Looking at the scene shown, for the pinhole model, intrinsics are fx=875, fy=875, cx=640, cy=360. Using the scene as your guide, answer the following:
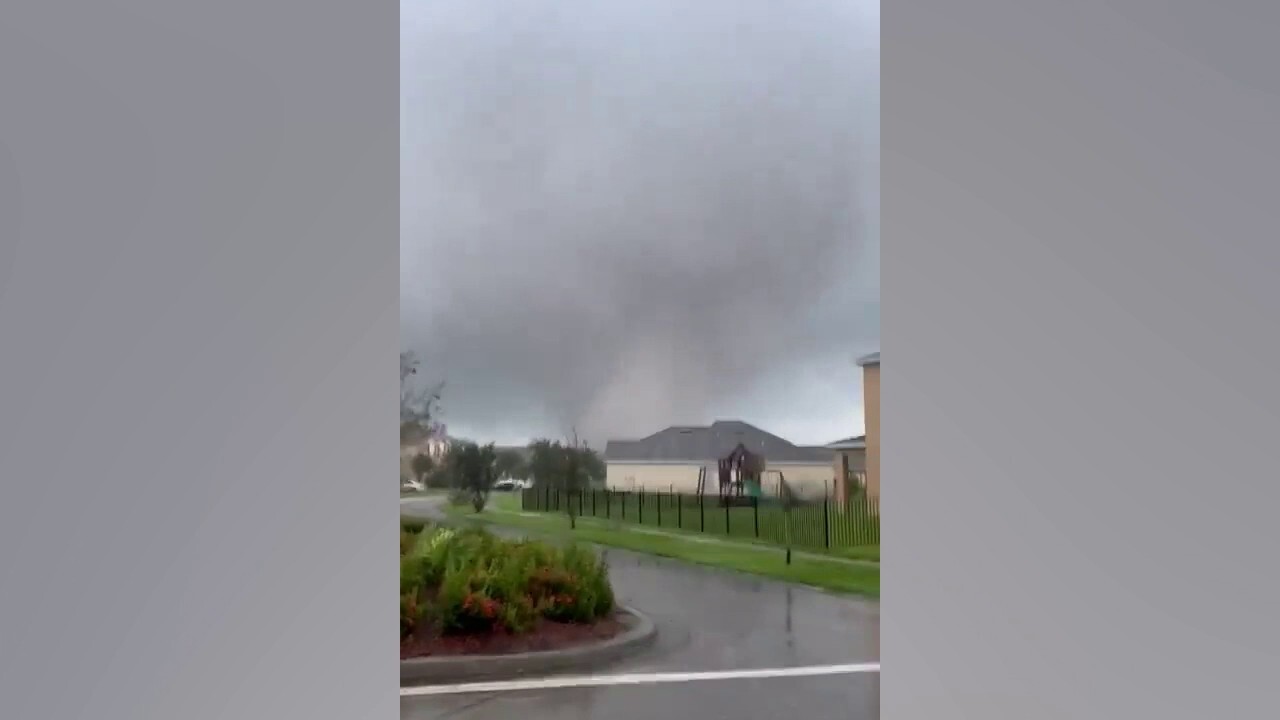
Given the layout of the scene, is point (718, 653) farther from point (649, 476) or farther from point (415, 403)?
point (415, 403)

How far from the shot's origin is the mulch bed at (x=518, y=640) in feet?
13.5

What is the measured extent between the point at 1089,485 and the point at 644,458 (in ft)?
9.22

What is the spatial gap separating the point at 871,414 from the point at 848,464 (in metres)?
0.27

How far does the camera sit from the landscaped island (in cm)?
418

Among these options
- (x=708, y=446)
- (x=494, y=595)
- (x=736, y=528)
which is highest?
(x=708, y=446)

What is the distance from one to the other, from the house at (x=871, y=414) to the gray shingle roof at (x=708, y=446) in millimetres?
202

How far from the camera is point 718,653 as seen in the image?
13.9 ft

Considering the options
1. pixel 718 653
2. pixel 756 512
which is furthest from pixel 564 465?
pixel 718 653

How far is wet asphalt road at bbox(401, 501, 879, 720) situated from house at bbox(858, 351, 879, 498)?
653 millimetres

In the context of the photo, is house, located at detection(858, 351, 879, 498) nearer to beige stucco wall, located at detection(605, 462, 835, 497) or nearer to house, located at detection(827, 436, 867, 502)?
house, located at detection(827, 436, 867, 502)

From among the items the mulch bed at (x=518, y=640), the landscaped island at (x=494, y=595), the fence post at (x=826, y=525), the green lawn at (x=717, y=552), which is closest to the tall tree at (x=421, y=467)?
the landscaped island at (x=494, y=595)

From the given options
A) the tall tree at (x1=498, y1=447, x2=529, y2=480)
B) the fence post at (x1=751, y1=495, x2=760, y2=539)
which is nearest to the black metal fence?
the fence post at (x1=751, y1=495, x2=760, y2=539)

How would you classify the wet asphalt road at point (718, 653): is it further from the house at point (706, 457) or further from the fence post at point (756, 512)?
the house at point (706, 457)

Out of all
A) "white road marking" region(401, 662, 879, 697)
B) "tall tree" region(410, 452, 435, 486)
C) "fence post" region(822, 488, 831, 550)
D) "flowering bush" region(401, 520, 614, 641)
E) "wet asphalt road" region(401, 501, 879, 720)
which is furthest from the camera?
"fence post" region(822, 488, 831, 550)
